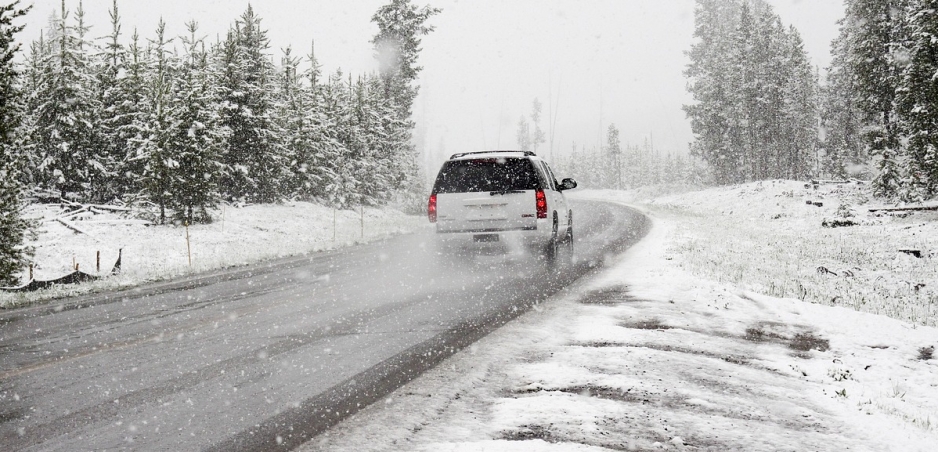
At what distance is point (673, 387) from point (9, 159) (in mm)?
12198

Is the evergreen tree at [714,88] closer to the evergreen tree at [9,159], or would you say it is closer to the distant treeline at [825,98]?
the distant treeline at [825,98]

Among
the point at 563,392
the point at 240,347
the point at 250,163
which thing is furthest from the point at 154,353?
the point at 250,163

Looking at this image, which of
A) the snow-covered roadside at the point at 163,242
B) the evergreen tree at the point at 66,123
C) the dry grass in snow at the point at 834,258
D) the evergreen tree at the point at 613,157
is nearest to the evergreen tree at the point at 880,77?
the dry grass in snow at the point at 834,258

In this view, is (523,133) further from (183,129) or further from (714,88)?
(183,129)

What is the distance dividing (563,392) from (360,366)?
174 centimetres

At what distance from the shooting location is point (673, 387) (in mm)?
4070

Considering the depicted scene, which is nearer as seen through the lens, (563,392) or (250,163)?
(563,392)

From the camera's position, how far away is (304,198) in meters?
31.7

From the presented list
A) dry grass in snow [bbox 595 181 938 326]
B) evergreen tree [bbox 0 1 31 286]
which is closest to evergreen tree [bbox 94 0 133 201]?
evergreen tree [bbox 0 1 31 286]

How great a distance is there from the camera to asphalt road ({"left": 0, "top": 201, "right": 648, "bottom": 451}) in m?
3.59

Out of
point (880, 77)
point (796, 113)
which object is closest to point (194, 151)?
point (880, 77)

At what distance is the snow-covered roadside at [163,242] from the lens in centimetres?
1217

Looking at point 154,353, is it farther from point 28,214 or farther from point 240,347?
point 28,214

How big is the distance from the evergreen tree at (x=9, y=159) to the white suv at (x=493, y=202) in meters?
7.68
